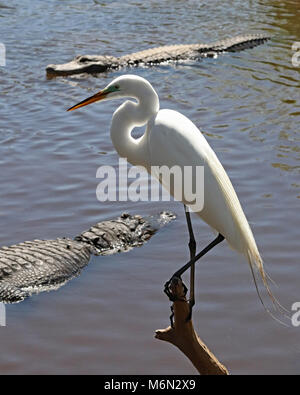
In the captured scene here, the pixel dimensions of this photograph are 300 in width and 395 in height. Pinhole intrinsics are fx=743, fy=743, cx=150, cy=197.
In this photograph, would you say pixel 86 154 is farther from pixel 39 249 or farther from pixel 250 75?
pixel 250 75

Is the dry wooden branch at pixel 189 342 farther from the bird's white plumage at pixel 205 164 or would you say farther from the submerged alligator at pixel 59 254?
the submerged alligator at pixel 59 254

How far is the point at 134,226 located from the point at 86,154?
2.29 meters

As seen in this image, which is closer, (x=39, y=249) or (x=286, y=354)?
(x=286, y=354)

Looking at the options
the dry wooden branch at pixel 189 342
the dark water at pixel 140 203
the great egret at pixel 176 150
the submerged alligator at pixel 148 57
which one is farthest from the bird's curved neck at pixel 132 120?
the submerged alligator at pixel 148 57

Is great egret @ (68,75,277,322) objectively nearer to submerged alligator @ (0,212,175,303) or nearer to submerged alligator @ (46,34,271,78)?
submerged alligator @ (0,212,175,303)

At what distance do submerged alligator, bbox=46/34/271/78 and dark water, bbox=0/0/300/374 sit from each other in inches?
6.8

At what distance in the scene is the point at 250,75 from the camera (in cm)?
1142

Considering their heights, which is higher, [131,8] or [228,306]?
[131,8]

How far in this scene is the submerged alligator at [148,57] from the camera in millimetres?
11594

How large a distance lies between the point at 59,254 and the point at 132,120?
1611mm

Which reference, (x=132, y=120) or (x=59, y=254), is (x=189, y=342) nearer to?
(x=132, y=120)
